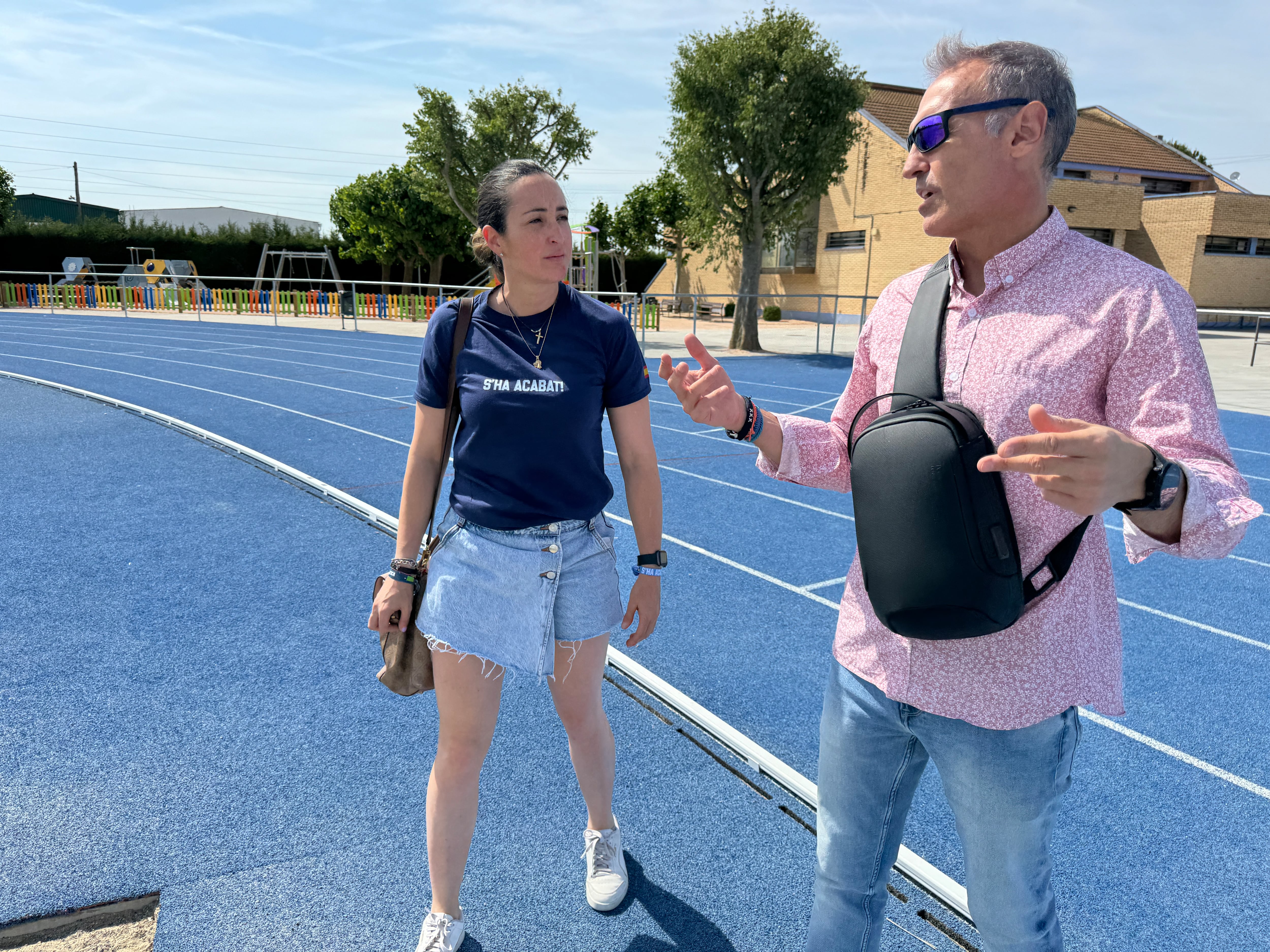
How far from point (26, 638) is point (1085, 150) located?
132ft

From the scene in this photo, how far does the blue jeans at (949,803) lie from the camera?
1590 millimetres

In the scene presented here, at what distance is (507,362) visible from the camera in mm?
2305

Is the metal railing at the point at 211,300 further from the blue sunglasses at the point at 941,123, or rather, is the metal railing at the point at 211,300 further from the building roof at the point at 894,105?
the blue sunglasses at the point at 941,123

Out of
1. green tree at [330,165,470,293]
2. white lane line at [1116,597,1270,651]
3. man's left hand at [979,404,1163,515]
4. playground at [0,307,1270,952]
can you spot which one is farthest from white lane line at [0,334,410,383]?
green tree at [330,165,470,293]

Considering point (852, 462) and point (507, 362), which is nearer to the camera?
point (852, 462)

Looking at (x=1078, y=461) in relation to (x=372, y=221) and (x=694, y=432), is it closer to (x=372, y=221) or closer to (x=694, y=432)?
(x=694, y=432)

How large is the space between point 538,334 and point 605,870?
5.18 feet

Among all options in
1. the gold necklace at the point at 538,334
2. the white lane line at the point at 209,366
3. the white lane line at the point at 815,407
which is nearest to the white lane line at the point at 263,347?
the white lane line at the point at 209,366

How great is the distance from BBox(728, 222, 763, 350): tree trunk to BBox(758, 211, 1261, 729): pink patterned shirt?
762 inches

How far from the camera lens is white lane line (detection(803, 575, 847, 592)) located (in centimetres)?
526

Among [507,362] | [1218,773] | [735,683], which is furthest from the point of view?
[735,683]

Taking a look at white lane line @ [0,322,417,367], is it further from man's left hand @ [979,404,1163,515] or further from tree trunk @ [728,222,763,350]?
man's left hand @ [979,404,1163,515]

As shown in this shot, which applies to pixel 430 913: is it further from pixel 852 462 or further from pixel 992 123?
pixel 992 123

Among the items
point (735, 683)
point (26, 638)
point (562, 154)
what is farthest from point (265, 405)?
point (562, 154)
